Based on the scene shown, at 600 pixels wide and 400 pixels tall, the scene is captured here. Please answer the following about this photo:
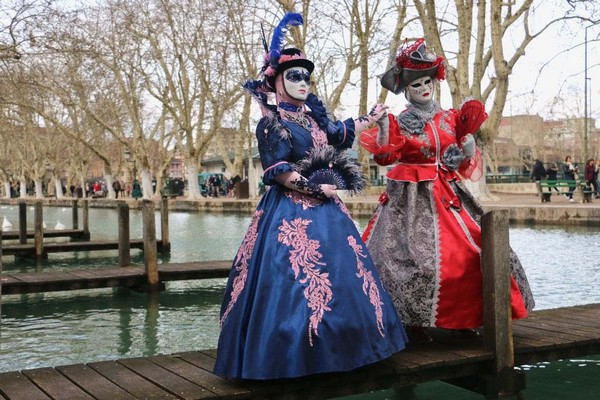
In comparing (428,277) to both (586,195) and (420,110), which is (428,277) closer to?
(420,110)

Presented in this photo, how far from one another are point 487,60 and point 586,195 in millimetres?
5769

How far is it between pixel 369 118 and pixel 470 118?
86 cm

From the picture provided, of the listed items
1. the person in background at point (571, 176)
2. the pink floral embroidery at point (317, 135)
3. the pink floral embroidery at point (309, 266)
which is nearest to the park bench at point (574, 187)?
the person in background at point (571, 176)

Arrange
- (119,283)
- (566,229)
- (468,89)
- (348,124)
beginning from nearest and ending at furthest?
(348,124) → (119,283) → (566,229) → (468,89)

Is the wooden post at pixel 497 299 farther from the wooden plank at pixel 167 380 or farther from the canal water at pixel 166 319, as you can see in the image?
the wooden plank at pixel 167 380

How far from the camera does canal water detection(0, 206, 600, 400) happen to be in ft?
Answer: 17.9

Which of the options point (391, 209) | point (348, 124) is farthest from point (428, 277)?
point (348, 124)

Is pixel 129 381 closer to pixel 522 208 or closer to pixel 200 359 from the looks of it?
pixel 200 359

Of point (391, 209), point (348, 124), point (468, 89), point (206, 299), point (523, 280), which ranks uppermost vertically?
point (468, 89)

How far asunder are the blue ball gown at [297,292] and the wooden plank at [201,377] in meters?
0.07

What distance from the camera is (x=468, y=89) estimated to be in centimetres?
2308

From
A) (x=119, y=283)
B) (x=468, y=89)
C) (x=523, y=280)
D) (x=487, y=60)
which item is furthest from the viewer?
(x=487, y=60)

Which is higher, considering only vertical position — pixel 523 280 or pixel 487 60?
pixel 487 60

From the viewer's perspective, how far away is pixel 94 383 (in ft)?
13.0
